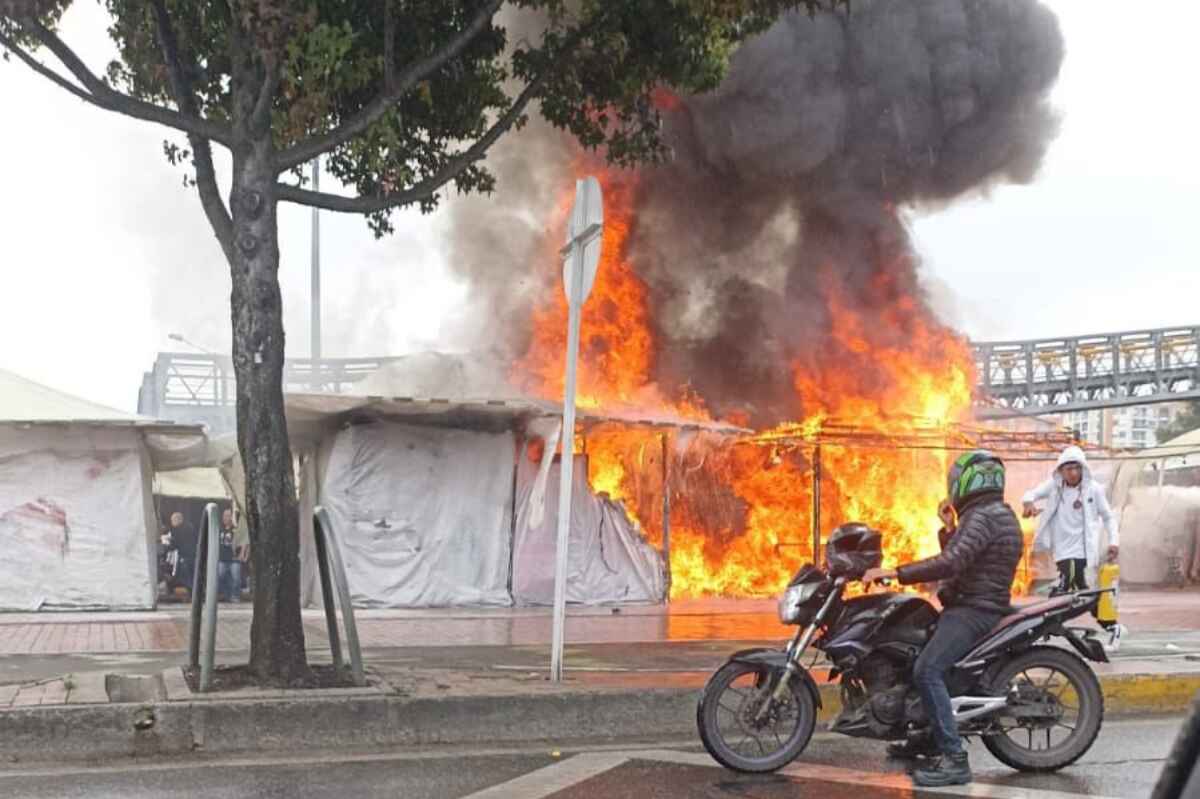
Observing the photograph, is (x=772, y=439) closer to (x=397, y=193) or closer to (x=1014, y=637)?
(x=397, y=193)

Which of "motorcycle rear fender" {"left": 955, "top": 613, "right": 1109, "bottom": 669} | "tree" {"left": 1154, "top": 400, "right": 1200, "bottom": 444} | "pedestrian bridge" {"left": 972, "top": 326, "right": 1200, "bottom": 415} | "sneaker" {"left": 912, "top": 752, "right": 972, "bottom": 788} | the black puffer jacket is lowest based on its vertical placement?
"sneaker" {"left": 912, "top": 752, "right": 972, "bottom": 788}

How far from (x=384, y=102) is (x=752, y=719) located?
4.50m

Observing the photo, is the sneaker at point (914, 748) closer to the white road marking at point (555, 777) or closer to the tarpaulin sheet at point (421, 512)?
the white road marking at point (555, 777)

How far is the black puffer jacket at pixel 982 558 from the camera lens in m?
6.20

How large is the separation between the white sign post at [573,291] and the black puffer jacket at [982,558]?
2592 mm

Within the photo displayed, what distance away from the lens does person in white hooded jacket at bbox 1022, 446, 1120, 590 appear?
410 inches

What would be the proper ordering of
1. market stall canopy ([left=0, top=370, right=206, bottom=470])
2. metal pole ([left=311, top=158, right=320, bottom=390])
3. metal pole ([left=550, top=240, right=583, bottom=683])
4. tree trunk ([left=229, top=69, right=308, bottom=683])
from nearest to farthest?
tree trunk ([left=229, top=69, right=308, bottom=683]) → metal pole ([left=550, top=240, right=583, bottom=683]) → market stall canopy ([left=0, top=370, right=206, bottom=470]) → metal pole ([left=311, top=158, right=320, bottom=390])

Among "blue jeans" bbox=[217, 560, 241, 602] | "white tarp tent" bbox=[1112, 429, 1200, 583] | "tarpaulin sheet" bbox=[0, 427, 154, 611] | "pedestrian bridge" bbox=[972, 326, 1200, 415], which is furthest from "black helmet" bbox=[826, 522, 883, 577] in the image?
"pedestrian bridge" bbox=[972, 326, 1200, 415]

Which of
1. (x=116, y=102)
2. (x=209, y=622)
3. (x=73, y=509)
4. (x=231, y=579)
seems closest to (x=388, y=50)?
(x=116, y=102)

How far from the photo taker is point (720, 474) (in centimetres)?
2095

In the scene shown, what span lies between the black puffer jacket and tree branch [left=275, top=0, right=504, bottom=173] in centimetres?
441

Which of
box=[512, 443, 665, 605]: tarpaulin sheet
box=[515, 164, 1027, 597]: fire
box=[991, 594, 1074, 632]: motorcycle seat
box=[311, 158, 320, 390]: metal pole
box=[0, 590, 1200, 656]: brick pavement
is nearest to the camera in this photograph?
box=[991, 594, 1074, 632]: motorcycle seat

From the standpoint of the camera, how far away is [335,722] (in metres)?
7.32

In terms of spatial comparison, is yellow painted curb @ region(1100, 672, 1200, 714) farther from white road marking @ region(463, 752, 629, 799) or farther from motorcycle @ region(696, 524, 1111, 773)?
white road marking @ region(463, 752, 629, 799)
